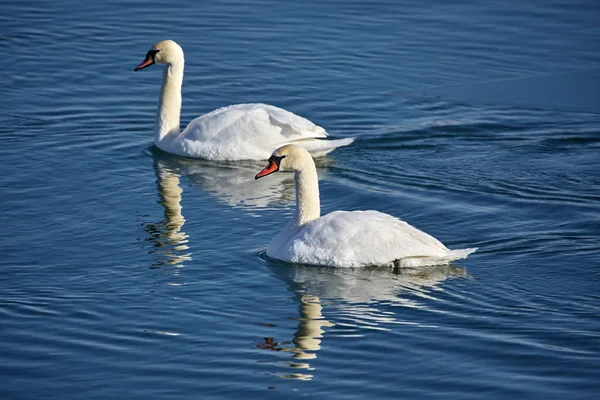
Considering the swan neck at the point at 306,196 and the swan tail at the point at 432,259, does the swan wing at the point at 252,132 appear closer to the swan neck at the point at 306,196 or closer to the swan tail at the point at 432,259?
the swan neck at the point at 306,196

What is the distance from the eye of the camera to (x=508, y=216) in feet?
42.5

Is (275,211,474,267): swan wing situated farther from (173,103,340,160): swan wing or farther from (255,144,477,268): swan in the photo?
(173,103,340,160): swan wing

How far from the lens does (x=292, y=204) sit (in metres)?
13.7

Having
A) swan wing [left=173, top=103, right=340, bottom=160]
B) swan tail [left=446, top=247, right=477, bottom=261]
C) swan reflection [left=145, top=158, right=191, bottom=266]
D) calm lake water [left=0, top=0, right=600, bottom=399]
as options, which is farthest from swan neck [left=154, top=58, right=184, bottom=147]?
swan tail [left=446, top=247, right=477, bottom=261]

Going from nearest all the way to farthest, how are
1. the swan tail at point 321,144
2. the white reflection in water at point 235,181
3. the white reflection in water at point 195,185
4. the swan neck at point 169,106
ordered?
the white reflection in water at point 195,185 < the white reflection in water at point 235,181 < the swan tail at point 321,144 < the swan neck at point 169,106

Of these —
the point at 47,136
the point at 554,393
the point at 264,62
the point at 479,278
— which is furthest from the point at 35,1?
the point at 554,393

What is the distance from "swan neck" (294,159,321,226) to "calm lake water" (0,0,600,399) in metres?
0.55

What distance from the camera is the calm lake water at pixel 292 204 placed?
9.41 metres

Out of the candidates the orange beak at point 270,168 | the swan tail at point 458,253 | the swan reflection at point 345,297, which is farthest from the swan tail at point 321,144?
the swan tail at point 458,253

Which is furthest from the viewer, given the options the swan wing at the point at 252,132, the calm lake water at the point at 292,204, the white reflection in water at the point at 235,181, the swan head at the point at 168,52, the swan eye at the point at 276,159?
the swan head at the point at 168,52

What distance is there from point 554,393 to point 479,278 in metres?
2.42

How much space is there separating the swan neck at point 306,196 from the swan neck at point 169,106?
437 centimetres

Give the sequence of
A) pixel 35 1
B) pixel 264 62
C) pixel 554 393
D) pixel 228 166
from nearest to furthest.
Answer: pixel 554 393, pixel 228 166, pixel 264 62, pixel 35 1

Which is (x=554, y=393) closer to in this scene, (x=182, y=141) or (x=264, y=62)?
(x=182, y=141)
